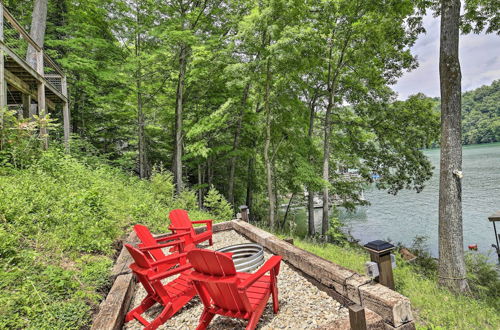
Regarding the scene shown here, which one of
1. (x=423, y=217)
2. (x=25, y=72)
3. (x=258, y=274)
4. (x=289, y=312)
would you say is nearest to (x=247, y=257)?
(x=289, y=312)

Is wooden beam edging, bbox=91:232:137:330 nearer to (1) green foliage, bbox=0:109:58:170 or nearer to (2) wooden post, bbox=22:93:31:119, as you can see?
(1) green foliage, bbox=0:109:58:170

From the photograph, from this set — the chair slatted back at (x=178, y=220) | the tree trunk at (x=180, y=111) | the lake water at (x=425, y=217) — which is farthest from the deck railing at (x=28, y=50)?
Answer: the lake water at (x=425, y=217)

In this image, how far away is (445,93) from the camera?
5.50m

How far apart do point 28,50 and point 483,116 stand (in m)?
75.5

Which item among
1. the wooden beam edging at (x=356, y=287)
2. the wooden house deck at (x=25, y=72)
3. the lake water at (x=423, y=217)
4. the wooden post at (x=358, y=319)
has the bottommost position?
the lake water at (x=423, y=217)

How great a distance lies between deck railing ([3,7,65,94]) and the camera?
20.0ft

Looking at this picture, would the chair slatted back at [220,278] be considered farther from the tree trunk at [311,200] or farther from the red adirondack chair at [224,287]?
the tree trunk at [311,200]

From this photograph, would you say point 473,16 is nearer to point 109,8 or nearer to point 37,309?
point 37,309

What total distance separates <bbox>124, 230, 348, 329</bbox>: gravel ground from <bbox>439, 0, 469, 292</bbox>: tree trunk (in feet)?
13.5

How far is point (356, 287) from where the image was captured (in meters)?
2.55

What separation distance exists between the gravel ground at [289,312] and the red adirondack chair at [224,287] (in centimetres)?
31

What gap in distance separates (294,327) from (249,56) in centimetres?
893

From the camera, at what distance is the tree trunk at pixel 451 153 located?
5.32m

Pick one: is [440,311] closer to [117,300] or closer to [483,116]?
[117,300]
